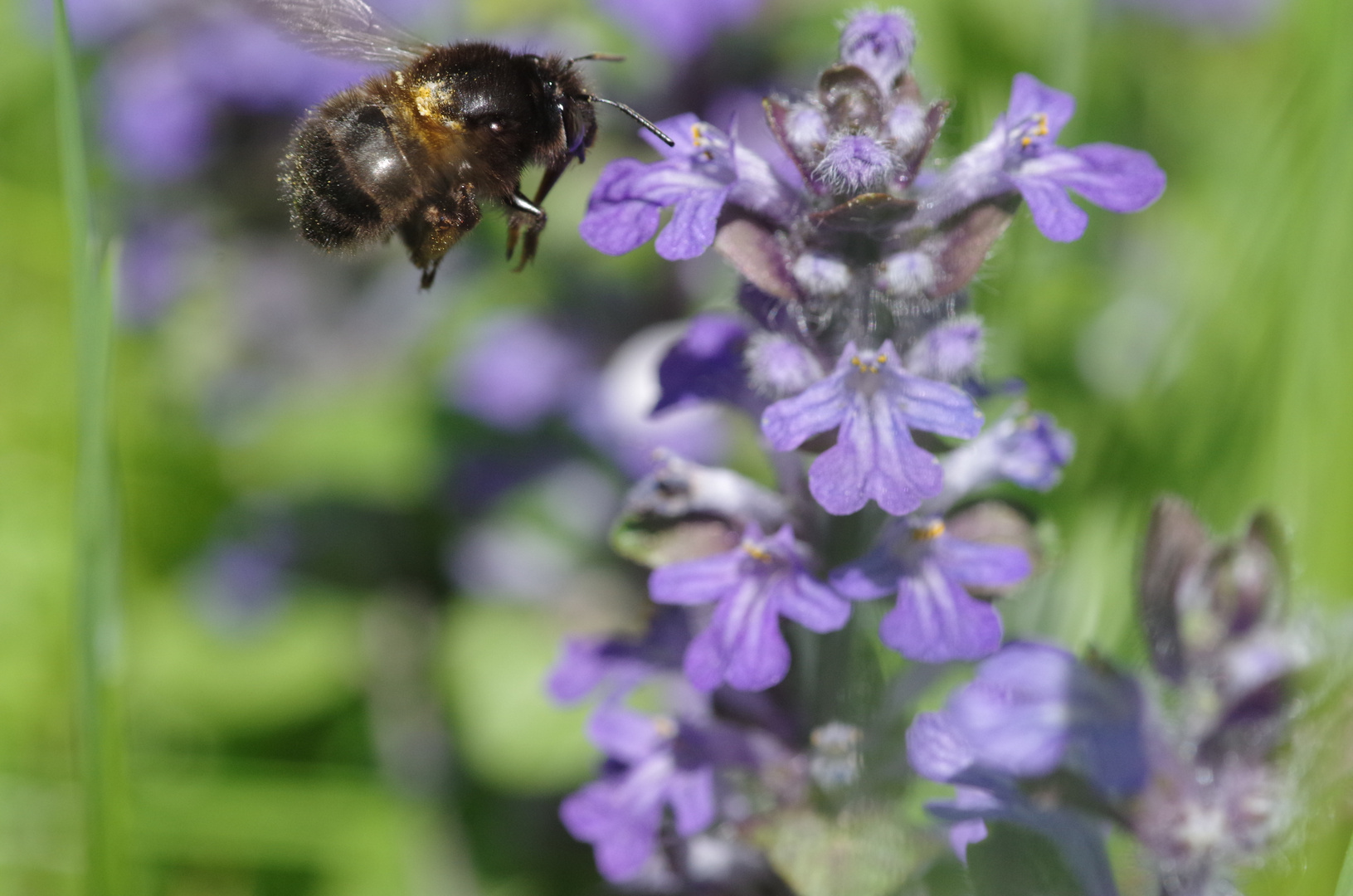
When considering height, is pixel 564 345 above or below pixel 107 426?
A: below

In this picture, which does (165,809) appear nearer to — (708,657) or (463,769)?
(463,769)

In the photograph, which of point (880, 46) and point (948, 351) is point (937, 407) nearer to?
point (948, 351)

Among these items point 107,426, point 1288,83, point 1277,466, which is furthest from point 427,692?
point 1288,83

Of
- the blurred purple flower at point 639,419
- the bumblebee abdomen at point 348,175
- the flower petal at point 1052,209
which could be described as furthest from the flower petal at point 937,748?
the blurred purple flower at point 639,419

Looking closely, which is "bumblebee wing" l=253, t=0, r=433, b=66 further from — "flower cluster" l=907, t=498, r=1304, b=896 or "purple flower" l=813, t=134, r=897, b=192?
"flower cluster" l=907, t=498, r=1304, b=896

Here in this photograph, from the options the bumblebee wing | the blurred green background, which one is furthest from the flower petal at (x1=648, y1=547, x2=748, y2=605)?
the bumblebee wing

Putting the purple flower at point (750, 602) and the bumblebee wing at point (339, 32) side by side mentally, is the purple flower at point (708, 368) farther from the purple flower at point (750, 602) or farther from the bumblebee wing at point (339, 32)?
the bumblebee wing at point (339, 32)

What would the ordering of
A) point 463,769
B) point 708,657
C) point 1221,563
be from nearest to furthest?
point 708,657 < point 1221,563 < point 463,769
